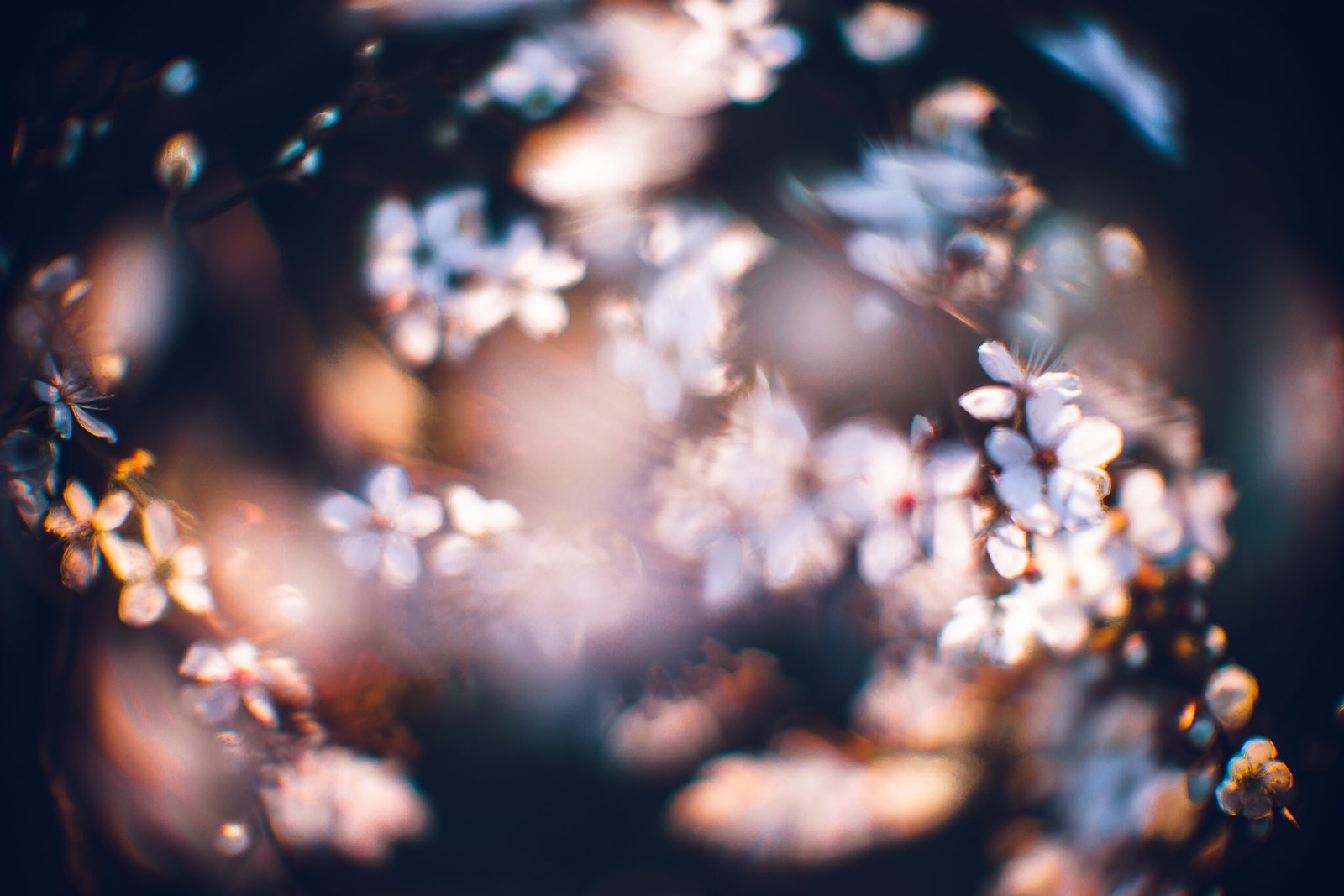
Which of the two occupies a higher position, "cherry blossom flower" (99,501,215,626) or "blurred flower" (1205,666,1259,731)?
"cherry blossom flower" (99,501,215,626)

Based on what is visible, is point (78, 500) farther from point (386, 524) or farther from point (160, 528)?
point (386, 524)

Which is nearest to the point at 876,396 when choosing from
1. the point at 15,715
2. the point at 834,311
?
the point at 834,311

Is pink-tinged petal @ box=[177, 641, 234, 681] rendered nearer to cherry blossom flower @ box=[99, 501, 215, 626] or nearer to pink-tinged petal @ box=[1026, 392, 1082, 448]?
cherry blossom flower @ box=[99, 501, 215, 626]

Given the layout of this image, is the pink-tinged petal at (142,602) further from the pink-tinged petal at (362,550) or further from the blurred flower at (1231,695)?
the blurred flower at (1231,695)

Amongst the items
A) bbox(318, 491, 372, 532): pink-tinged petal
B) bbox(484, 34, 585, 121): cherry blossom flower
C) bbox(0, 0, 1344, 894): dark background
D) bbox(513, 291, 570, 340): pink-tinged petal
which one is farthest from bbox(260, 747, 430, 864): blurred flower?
bbox(484, 34, 585, 121): cherry blossom flower

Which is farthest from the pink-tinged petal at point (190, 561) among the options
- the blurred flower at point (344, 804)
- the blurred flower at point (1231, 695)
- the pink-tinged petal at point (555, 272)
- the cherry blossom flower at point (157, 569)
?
the blurred flower at point (1231, 695)
